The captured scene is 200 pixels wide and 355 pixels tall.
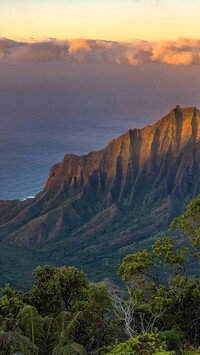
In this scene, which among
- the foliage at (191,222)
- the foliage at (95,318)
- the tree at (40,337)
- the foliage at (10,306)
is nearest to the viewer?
the tree at (40,337)

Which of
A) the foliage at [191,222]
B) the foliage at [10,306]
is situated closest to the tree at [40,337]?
the foliage at [10,306]

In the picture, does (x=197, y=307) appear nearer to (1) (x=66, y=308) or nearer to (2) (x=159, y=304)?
(2) (x=159, y=304)

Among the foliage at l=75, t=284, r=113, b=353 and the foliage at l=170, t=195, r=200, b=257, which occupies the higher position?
the foliage at l=170, t=195, r=200, b=257

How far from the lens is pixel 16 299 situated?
33500 mm

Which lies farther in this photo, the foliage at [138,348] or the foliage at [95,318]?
the foliage at [95,318]

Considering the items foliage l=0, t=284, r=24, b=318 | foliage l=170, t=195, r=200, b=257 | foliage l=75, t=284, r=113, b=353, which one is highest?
foliage l=170, t=195, r=200, b=257

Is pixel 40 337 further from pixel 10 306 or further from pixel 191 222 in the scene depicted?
pixel 191 222

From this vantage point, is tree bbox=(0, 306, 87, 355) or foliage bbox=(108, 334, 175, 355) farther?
tree bbox=(0, 306, 87, 355)

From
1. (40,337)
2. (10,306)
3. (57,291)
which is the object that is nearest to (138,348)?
(40,337)

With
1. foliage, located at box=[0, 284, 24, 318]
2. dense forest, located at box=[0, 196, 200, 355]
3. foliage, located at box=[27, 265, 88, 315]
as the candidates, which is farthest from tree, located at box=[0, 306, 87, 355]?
foliage, located at box=[27, 265, 88, 315]

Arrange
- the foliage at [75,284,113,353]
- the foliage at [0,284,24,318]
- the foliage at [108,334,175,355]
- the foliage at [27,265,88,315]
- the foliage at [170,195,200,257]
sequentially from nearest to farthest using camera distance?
the foliage at [108,334,175,355], the foliage at [75,284,113,353], the foliage at [170,195,200,257], the foliage at [0,284,24,318], the foliage at [27,265,88,315]

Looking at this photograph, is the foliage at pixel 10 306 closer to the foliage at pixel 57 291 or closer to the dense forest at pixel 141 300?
the dense forest at pixel 141 300

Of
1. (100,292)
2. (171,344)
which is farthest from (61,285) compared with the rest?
(171,344)

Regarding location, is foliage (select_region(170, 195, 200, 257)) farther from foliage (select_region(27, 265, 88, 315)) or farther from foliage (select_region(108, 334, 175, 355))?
foliage (select_region(108, 334, 175, 355))
